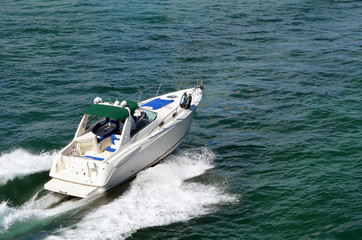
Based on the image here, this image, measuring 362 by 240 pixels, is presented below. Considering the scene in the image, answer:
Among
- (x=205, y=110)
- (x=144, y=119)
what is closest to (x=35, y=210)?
(x=144, y=119)

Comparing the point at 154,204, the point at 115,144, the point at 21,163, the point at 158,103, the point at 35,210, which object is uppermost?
the point at 158,103

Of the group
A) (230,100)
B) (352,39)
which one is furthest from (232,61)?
(352,39)

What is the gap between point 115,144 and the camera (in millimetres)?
19281

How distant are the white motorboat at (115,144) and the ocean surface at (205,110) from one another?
53cm

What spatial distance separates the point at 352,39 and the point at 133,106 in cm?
2291

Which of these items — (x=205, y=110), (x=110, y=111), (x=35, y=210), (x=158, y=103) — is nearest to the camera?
(x=35, y=210)

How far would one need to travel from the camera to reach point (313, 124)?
24516 mm

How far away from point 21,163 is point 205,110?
33.3 ft

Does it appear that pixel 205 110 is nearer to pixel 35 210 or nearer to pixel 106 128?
pixel 106 128

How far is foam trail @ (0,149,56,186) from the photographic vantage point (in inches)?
758

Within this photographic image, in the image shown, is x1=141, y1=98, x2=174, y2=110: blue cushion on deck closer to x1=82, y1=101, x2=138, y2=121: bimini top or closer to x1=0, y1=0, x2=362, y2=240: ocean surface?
x1=0, y1=0, x2=362, y2=240: ocean surface

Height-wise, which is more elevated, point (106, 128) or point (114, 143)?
point (106, 128)

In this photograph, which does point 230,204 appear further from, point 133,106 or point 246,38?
point 246,38

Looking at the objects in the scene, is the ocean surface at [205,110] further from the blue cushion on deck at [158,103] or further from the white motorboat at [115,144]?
the blue cushion on deck at [158,103]
